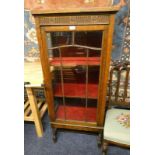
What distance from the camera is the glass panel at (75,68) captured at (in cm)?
116

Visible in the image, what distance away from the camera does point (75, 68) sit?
4.54 feet

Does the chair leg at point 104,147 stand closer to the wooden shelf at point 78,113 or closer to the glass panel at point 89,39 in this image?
the wooden shelf at point 78,113

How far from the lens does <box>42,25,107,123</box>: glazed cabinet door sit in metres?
1.12

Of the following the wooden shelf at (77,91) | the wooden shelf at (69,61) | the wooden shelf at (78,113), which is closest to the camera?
the wooden shelf at (69,61)

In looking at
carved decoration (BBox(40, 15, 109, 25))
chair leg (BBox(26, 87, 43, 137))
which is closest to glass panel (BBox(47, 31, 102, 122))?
carved decoration (BBox(40, 15, 109, 25))

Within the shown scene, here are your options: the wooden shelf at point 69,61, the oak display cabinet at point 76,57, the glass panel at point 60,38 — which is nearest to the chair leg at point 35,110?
the oak display cabinet at point 76,57

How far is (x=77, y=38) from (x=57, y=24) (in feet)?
0.64

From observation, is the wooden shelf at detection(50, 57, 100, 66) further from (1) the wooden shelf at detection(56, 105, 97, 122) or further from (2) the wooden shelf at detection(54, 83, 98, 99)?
(1) the wooden shelf at detection(56, 105, 97, 122)

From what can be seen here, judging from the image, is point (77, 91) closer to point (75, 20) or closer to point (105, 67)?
point (105, 67)

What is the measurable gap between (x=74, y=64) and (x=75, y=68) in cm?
10

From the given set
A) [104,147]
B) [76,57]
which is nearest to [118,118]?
[104,147]
